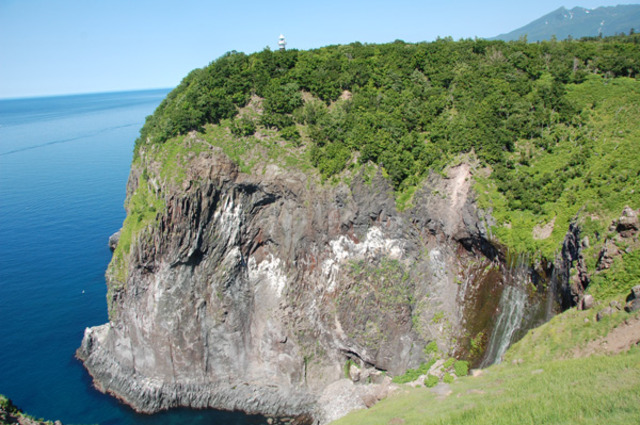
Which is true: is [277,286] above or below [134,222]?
below

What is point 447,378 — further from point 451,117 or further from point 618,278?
point 451,117

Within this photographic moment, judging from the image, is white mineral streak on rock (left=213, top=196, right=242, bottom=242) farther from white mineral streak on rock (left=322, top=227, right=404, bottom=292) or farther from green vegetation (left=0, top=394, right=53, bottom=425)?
green vegetation (left=0, top=394, right=53, bottom=425)

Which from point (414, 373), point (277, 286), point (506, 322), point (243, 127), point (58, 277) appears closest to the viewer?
point (506, 322)

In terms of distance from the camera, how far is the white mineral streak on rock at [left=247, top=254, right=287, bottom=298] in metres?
40.0

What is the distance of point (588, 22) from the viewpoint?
411 feet

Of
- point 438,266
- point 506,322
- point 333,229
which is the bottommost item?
point 506,322

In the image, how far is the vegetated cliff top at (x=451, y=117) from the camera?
3153 centimetres

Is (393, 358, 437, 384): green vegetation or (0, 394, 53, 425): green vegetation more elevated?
(0, 394, 53, 425): green vegetation

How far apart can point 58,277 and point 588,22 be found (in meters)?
163

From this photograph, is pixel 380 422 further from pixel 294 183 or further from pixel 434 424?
pixel 294 183

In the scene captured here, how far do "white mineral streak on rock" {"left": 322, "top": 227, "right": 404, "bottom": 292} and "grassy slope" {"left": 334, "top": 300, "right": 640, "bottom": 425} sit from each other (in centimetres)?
1270

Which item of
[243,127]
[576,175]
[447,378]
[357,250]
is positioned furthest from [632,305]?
[243,127]

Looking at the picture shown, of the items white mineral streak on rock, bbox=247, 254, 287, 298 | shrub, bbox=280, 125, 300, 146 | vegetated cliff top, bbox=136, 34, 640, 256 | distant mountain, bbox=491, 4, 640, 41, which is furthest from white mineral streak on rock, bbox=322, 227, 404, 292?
distant mountain, bbox=491, 4, 640, 41

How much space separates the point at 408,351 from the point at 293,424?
43.7 ft
